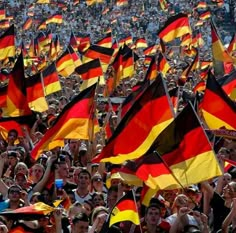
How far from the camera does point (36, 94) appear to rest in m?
15.3

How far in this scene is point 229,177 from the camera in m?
10.1

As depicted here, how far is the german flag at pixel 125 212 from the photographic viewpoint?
851 centimetres

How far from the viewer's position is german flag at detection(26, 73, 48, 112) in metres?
15.1

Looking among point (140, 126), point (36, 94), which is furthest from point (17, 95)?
point (140, 126)

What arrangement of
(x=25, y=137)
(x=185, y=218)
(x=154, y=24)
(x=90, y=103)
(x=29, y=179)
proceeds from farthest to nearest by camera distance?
1. (x=154, y=24)
2. (x=25, y=137)
3. (x=90, y=103)
4. (x=29, y=179)
5. (x=185, y=218)

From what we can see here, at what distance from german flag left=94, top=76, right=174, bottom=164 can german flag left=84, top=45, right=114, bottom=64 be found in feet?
36.0

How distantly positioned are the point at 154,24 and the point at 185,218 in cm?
3939

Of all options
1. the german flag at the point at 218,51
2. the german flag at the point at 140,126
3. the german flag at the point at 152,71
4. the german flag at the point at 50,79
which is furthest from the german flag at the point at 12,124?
A: the german flag at the point at 218,51

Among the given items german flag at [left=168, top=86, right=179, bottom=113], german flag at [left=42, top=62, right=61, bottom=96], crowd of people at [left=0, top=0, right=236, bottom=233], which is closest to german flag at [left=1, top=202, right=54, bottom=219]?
crowd of people at [left=0, top=0, right=236, bottom=233]

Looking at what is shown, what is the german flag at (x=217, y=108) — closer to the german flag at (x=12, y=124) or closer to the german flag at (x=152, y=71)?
the german flag at (x=12, y=124)

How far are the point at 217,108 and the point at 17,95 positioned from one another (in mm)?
3162

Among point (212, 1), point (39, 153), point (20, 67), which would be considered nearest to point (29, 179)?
point (39, 153)

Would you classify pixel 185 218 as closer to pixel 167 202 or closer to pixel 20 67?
pixel 167 202

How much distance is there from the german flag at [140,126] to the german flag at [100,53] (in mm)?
10959
